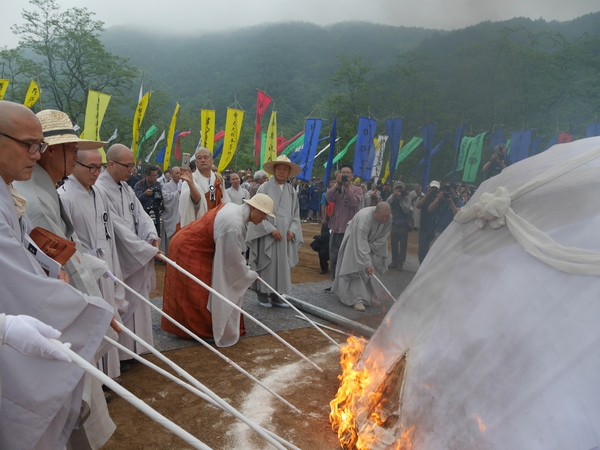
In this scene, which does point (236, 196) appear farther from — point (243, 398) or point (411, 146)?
point (243, 398)

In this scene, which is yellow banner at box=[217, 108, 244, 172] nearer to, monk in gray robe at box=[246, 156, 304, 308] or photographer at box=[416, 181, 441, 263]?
monk in gray robe at box=[246, 156, 304, 308]

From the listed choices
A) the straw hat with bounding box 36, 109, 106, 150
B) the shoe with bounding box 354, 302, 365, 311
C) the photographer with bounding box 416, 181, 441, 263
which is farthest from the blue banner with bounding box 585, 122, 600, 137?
the straw hat with bounding box 36, 109, 106, 150

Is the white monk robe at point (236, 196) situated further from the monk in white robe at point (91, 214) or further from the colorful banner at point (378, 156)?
the monk in white robe at point (91, 214)

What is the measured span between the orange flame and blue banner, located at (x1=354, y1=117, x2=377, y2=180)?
7741 mm

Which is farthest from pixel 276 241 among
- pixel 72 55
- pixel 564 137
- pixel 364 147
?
pixel 72 55

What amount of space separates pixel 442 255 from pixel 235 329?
3.05 m

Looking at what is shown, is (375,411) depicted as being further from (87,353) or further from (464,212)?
(87,353)

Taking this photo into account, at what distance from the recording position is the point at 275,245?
725 centimetres

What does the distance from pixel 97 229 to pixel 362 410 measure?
295 centimetres

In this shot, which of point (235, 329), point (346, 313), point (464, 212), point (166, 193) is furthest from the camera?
point (166, 193)

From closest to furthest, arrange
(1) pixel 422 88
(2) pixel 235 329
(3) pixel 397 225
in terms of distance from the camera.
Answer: (2) pixel 235 329
(3) pixel 397 225
(1) pixel 422 88

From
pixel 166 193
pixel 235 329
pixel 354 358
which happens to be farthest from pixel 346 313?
pixel 166 193

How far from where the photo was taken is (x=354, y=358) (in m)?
4.41

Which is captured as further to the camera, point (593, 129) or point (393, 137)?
point (393, 137)
